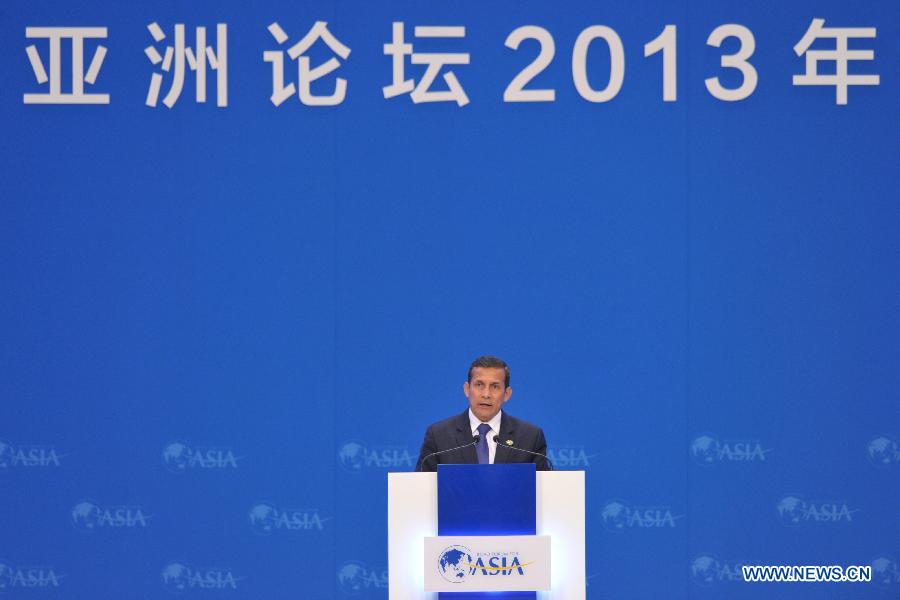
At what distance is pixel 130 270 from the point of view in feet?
16.6

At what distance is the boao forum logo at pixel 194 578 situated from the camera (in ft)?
16.5

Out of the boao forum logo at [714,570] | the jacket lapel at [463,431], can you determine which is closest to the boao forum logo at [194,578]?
the jacket lapel at [463,431]

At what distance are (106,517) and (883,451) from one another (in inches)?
148

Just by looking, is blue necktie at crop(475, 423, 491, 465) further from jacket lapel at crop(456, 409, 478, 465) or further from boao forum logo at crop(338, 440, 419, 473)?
boao forum logo at crop(338, 440, 419, 473)

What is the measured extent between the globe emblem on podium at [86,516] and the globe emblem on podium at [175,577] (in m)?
0.41

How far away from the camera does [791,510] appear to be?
5027 mm

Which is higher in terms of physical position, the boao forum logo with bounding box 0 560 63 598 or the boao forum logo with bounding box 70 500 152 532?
the boao forum logo with bounding box 70 500 152 532

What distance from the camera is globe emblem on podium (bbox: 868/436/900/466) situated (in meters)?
5.03

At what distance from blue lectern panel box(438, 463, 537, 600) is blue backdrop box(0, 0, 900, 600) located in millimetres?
2243

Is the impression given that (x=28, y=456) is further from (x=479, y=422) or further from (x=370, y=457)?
(x=479, y=422)

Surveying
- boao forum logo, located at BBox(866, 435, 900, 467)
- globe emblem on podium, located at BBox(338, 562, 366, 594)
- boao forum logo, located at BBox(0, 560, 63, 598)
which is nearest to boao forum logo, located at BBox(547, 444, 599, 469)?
globe emblem on podium, located at BBox(338, 562, 366, 594)

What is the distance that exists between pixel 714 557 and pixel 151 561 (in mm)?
2701

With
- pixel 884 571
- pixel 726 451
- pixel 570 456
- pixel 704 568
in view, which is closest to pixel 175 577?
pixel 570 456

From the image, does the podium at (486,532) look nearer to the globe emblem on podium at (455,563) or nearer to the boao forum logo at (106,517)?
the globe emblem on podium at (455,563)
